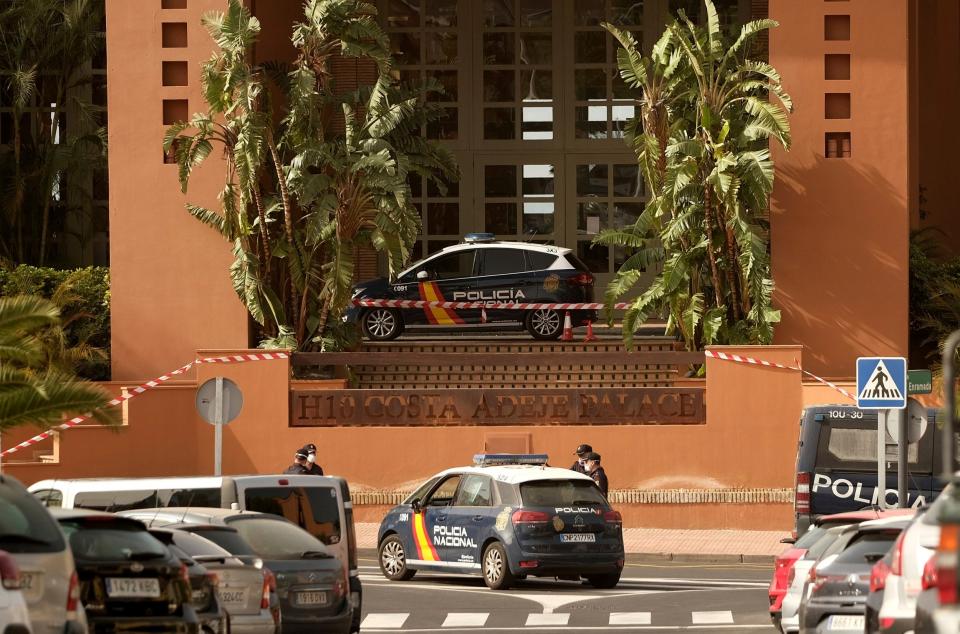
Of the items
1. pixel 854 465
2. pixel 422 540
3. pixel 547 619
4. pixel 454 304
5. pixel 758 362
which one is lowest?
pixel 547 619

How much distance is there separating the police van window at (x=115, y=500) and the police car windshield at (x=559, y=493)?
4.89m

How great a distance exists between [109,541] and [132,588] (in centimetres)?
39

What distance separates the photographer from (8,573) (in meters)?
11.2

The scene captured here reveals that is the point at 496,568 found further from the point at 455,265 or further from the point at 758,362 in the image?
the point at 455,265

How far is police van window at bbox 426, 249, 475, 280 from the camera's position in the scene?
33.2 metres

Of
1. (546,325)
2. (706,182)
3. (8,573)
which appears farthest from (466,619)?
(546,325)

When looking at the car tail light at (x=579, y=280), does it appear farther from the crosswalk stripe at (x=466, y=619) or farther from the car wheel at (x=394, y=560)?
the crosswalk stripe at (x=466, y=619)

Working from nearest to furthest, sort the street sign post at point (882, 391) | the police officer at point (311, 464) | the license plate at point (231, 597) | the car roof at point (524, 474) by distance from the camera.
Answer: the license plate at point (231, 597)
the street sign post at point (882, 391)
the car roof at point (524, 474)
the police officer at point (311, 464)

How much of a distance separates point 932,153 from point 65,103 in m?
16.6

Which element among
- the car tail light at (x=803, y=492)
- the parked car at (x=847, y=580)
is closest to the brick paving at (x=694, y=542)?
the car tail light at (x=803, y=492)

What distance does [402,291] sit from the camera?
3309 centimetres

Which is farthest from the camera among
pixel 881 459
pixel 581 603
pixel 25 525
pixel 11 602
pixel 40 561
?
pixel 881 459

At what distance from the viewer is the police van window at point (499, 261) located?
1304 inches

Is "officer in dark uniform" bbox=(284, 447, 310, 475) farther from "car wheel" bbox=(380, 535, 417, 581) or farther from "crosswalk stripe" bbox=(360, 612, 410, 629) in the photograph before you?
"crosswalk stripe" bbox=(360, 612, 410, 629)
